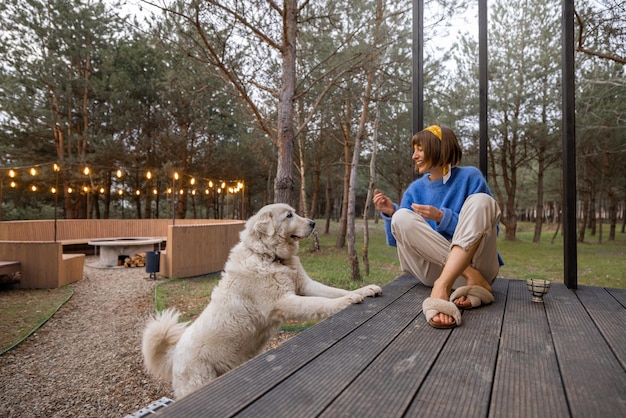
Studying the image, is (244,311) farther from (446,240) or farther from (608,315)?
(608,315)

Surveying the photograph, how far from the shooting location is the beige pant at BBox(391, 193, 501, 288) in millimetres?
1646

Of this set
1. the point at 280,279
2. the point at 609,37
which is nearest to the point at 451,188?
the point at 280,279

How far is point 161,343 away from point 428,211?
1677 millimetres

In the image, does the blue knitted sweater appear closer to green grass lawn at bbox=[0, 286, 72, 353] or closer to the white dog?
the white dog

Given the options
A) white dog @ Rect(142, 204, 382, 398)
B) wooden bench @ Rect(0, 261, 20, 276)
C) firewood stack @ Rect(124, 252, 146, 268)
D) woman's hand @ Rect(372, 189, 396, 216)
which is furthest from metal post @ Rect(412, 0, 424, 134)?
firewood stack @ Rect(124, 252, 146, 268)

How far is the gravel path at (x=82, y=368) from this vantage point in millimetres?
2766

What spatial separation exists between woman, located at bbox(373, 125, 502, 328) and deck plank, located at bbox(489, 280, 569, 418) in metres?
0.24

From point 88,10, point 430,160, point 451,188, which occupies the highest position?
point 88,10

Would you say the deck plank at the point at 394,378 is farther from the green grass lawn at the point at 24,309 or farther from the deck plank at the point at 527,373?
the green grass lawn at the point at 24,309

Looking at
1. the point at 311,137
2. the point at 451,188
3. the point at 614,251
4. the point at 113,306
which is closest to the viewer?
the point at 451,188

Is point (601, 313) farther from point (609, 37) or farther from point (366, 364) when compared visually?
point (609, 37)

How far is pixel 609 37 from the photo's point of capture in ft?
15.5

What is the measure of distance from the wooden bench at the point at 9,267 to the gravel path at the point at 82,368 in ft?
4.62

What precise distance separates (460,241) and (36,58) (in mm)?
14642
